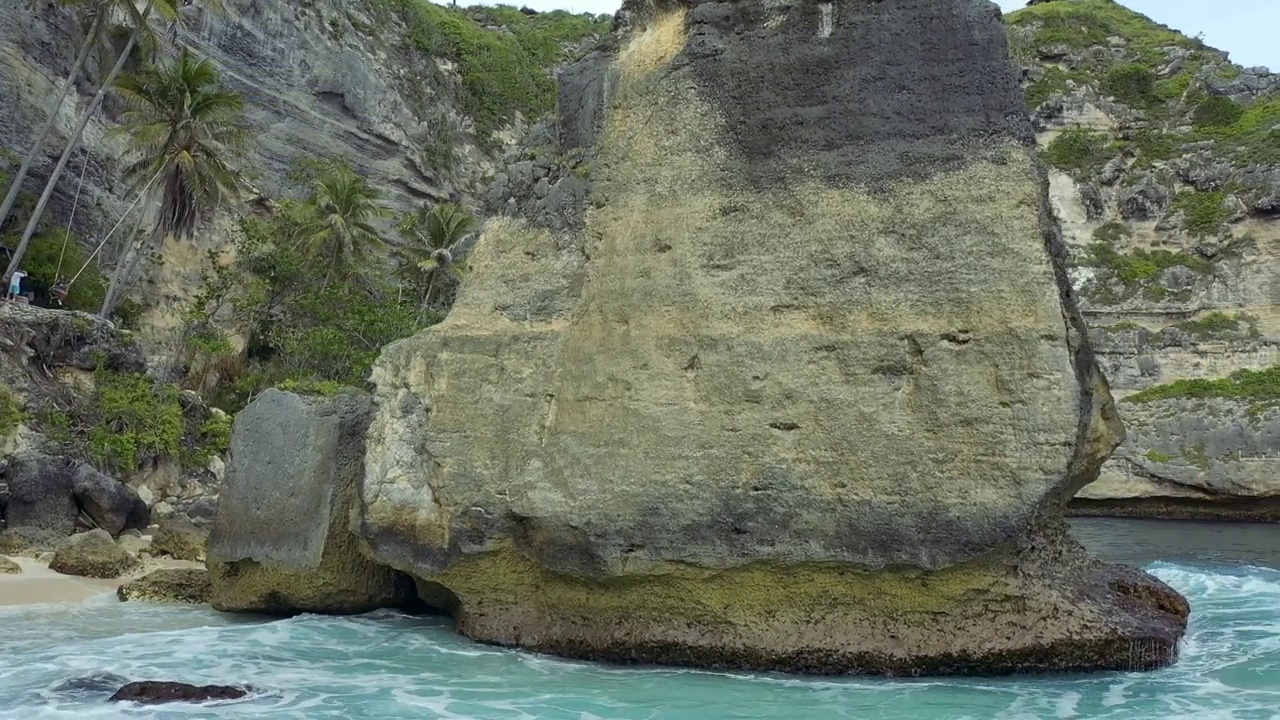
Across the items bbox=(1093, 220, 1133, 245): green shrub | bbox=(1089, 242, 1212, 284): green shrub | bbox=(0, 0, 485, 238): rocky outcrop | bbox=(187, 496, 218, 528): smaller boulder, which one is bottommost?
bbox=(187, 496, 218, 528): smaller boulder

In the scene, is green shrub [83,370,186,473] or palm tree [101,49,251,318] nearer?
green shrub [83,370,186,473]

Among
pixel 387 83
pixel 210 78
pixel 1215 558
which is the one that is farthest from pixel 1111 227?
pixel 210 78

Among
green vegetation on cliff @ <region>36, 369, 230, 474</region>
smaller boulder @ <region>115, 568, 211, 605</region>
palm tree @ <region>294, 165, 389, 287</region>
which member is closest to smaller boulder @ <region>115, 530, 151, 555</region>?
smaller boulder @ <region>115, 568, 211, 605</region>

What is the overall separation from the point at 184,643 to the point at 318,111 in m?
31.0

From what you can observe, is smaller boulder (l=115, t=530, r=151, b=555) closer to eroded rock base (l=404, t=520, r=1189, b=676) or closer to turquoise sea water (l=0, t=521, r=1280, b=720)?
turquoise sea water (l=0, t=521, r=1280, b=720)

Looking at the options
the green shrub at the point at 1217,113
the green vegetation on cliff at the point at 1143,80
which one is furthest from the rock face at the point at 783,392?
the green shrub at the point at 1217,113

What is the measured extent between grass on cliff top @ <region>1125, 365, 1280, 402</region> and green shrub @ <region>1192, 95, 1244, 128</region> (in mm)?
13173

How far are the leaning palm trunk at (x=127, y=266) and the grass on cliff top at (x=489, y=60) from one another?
17489 mm

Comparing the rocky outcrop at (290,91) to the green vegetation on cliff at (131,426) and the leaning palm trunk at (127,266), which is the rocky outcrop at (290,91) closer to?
the leaning palm trunk at (127,266)

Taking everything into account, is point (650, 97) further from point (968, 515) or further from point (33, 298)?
point (33, 298)

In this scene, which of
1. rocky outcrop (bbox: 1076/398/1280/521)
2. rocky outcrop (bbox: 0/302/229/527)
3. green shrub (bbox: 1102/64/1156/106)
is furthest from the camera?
green shrub (bbox: 1102/64/1156/106)

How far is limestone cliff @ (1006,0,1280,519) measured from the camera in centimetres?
2900

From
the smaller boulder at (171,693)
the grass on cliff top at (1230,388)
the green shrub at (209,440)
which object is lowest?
the smaller boulder at (171,693)

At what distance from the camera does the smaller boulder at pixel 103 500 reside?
565 inches
